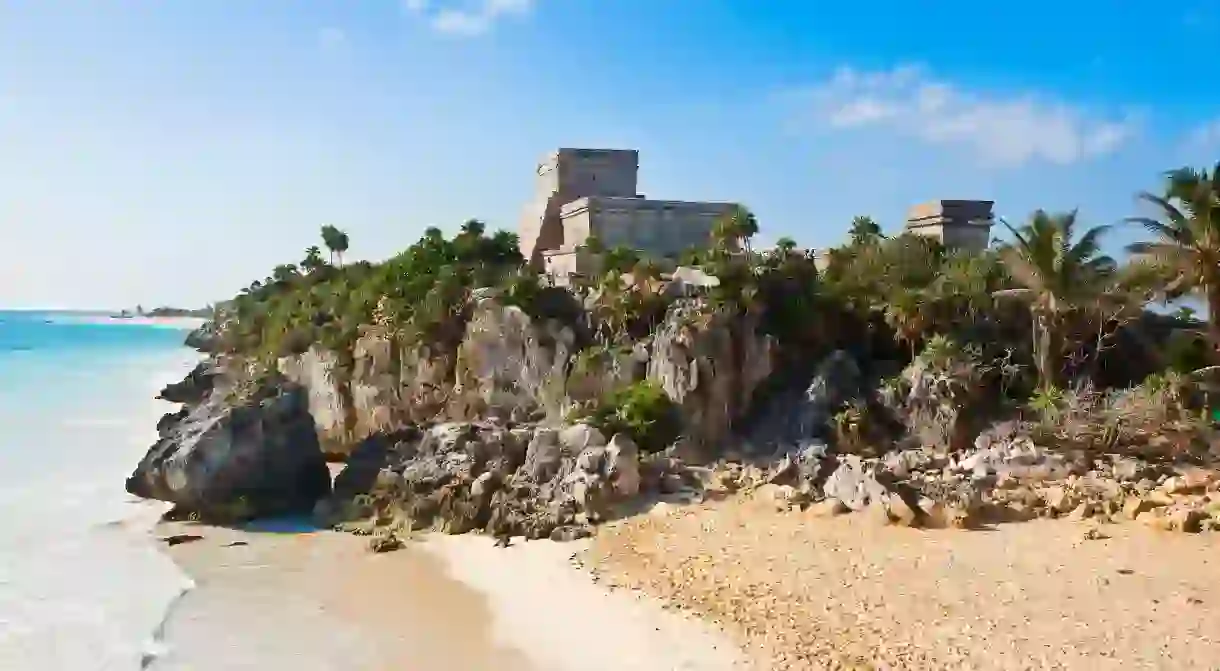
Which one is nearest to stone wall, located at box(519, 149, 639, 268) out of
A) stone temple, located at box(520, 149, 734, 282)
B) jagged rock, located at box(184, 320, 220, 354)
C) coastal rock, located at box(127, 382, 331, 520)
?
stone temple, located at box(520, 149, 734, 282)

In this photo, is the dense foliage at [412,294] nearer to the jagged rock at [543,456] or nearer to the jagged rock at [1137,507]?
the jagged rock at [543,456]

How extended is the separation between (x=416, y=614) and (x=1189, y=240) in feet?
50.1

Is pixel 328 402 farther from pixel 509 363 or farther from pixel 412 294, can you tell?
pixel 509 363

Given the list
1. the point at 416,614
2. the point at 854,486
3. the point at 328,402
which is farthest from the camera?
the point at 328,402

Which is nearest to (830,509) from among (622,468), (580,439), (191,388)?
(622,468)

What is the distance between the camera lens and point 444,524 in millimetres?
18016

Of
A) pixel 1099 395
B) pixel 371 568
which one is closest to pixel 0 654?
pixel 371 568

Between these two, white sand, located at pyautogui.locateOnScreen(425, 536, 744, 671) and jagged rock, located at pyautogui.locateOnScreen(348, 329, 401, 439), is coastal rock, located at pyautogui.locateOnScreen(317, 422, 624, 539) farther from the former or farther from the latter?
jagged rock, located at pyautogui.locateOnScreen(348, 329, 401, 439)

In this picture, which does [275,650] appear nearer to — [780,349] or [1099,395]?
[780,349]

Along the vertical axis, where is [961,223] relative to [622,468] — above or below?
above

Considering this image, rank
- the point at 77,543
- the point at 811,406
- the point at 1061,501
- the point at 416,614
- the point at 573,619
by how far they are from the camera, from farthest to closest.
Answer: the point at 811,406
the point at 77,543
the point at 1061,501
the point at 416,614
the point at 573,619

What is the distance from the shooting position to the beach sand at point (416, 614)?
38.6 feet

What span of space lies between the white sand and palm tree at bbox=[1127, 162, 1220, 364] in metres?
12.1

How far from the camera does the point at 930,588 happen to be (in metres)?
12.9
